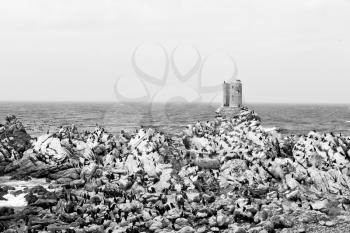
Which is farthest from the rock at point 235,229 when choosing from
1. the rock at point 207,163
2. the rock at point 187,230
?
the rock at point 207,163

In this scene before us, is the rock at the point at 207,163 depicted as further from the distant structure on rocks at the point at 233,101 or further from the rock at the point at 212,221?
the distant structure on rocks at the point at 233,101

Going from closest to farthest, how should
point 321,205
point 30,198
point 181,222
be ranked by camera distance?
1. point 181,222
2. point 321,205
3. point 30,198

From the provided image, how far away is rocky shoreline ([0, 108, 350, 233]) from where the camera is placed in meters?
32.8

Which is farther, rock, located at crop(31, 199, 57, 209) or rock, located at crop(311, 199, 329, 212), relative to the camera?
rock, located at crop(31, 199, 57, 209)

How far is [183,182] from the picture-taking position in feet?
138

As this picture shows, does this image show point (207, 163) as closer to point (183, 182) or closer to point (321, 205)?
point (183, 182)

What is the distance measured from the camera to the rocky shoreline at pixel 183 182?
32781mm

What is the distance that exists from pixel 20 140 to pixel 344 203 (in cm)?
5173

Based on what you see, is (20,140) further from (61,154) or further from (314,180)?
(314,180)

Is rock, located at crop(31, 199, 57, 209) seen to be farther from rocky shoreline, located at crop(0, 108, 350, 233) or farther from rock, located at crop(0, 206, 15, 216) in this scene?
rock, located at crop(0, 206, 15, 216)

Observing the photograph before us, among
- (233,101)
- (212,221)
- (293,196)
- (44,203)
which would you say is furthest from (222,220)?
(233,101)

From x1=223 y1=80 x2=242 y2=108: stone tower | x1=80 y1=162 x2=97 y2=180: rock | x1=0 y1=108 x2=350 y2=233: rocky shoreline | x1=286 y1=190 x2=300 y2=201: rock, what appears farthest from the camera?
x1=223 y1=80 x2=242 y2=108: stone tower

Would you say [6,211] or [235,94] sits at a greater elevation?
[235,94]

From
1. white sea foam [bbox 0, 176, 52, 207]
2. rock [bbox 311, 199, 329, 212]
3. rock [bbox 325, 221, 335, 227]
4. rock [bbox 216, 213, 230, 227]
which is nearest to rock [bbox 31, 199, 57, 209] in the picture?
white sea foam [bbox 0, 176, 52, 207]
